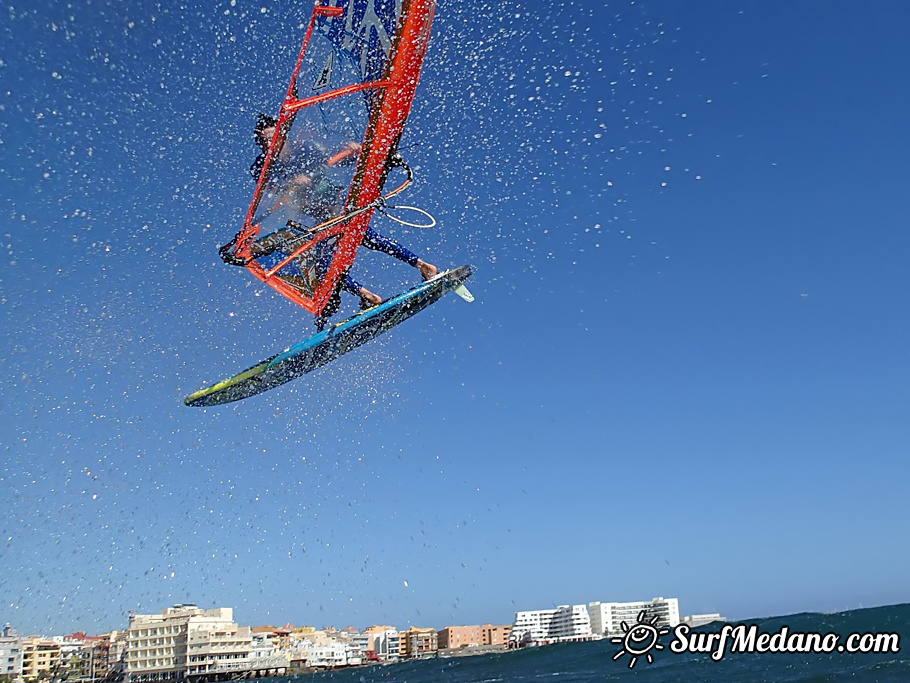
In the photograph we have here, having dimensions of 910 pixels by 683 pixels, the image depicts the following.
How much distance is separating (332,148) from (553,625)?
123505mm

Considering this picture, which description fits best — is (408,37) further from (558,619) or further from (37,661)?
(558,619)

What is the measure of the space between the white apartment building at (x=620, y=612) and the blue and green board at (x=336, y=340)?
115 metres

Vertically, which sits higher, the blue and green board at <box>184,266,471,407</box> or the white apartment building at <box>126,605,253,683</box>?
the blue and green board at <box>184,266,471,407</box>

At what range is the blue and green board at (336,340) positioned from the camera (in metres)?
13.0

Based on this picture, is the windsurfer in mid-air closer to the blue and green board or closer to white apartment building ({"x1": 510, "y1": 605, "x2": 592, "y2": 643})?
the blue and green board

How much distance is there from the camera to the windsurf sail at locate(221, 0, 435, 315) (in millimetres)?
9922

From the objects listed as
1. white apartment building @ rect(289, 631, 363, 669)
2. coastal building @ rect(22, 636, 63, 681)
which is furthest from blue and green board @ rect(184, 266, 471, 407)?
coastal building @ rect(22, 636, 63, 681)

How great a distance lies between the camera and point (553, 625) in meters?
123

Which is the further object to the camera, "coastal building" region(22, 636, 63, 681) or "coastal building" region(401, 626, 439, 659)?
"coastal building" region(401, 626, 439, 659)

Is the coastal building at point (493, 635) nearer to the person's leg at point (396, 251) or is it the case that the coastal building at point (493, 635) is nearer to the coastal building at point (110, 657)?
the coastal building at point (110, 657)

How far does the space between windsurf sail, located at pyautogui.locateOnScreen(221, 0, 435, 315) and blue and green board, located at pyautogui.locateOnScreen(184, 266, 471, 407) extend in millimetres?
602

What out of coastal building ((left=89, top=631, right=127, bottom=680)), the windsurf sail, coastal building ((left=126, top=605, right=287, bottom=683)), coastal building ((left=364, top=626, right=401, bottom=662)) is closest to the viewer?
the windsurf sail

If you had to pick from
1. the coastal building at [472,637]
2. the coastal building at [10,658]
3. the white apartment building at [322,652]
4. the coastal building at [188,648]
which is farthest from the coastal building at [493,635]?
the coastal building at [10,658]

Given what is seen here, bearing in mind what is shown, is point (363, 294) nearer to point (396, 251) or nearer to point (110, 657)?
point (396, 251)
